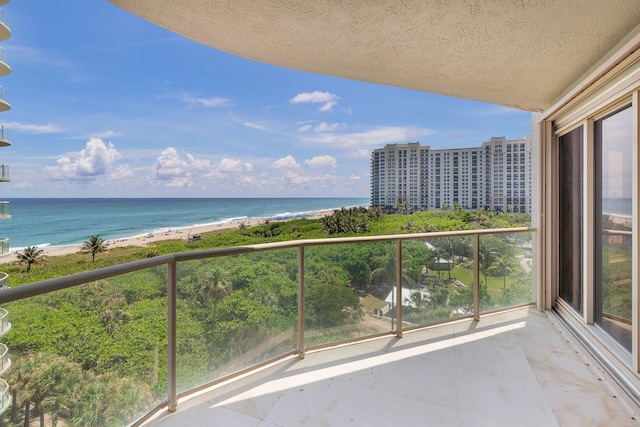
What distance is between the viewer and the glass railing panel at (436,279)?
112 inches

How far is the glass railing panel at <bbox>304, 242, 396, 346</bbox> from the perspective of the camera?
8.16 feet

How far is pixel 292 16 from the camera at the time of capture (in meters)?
1.65

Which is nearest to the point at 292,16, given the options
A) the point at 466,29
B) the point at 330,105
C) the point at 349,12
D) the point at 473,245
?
the point at 349,12

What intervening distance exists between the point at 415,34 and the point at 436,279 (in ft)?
7.11

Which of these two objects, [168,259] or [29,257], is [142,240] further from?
[168,259]

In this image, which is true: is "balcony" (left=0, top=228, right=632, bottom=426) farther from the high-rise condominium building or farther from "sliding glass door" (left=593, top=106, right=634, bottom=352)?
the high-rise condominium building

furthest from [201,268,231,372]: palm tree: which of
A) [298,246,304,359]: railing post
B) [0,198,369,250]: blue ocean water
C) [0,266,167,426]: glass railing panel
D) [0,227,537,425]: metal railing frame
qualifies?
[0,198,369,250]: blue ocean water

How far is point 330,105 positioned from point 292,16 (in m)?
30.8

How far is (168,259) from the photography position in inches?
69.0

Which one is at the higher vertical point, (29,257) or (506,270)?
(506,270)

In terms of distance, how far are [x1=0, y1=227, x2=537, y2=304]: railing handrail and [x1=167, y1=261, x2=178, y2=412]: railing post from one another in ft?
0.31

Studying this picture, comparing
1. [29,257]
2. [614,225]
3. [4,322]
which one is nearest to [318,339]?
[4,322]

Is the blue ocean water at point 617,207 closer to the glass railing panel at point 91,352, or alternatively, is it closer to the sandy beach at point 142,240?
the glass railing panel at point 91,352

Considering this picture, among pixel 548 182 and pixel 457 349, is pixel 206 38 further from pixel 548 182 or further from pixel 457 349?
pixel 548 182
